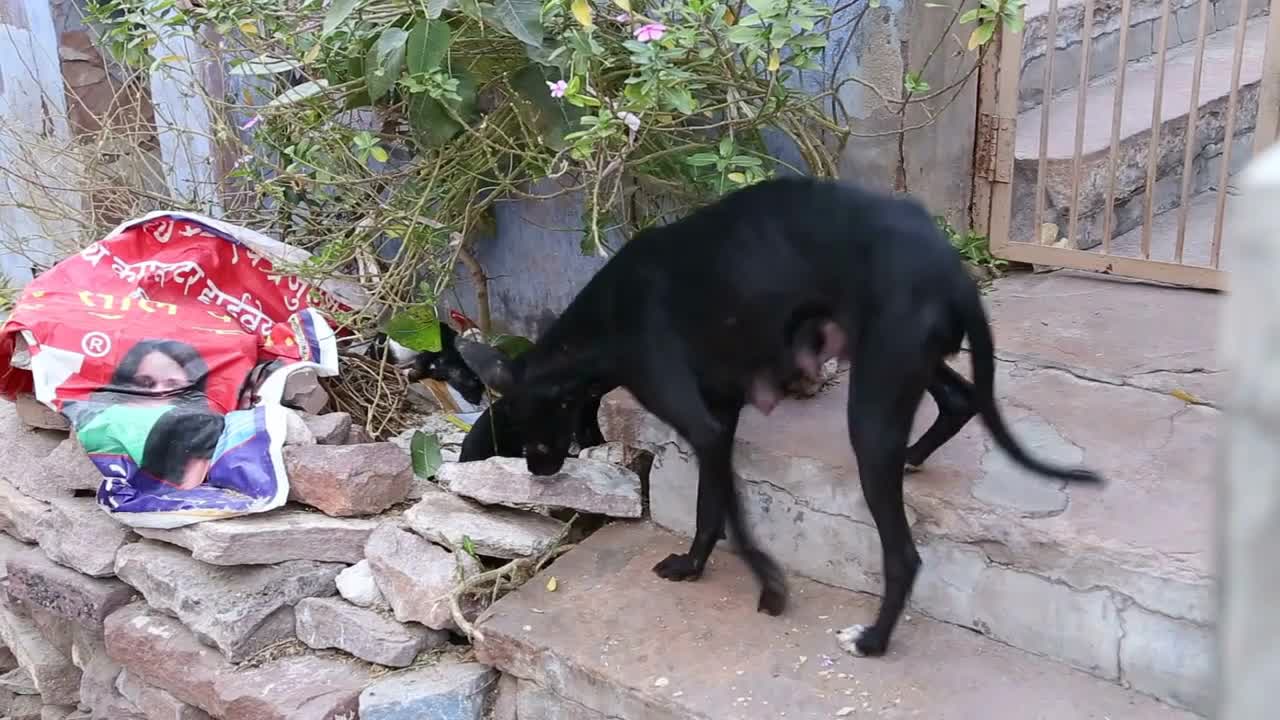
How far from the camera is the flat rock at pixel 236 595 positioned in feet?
11.0

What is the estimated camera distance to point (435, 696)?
9.73 ft

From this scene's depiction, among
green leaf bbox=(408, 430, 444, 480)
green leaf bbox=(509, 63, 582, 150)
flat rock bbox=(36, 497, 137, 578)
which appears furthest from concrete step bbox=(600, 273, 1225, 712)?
flat rock bbox=(36, 497, 137, 578)

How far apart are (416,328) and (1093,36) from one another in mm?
3264

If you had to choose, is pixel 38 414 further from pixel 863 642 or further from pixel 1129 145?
pixel 1129 145

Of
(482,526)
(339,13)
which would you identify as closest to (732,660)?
(482,526)

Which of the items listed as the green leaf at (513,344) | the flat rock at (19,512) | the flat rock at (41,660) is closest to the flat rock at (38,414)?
the flat rock at (19,512)

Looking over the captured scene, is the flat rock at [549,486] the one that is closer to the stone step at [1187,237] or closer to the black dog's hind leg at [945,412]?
the black dog's hind leg at [945,412]

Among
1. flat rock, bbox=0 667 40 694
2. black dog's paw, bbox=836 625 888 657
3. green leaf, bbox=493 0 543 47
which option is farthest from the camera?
flat rock, bbox=0 667 40 694

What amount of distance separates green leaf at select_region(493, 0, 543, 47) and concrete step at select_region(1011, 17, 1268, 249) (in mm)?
1925

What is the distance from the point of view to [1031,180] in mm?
4281

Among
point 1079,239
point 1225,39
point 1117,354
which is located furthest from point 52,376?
point 1225,39

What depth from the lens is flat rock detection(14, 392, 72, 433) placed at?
4109 millimetres

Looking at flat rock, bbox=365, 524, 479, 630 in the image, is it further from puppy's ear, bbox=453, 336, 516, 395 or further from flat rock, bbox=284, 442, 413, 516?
puppy's ear, bbox=453, 336, 516, 395

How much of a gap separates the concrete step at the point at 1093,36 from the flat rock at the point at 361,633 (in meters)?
3.03
